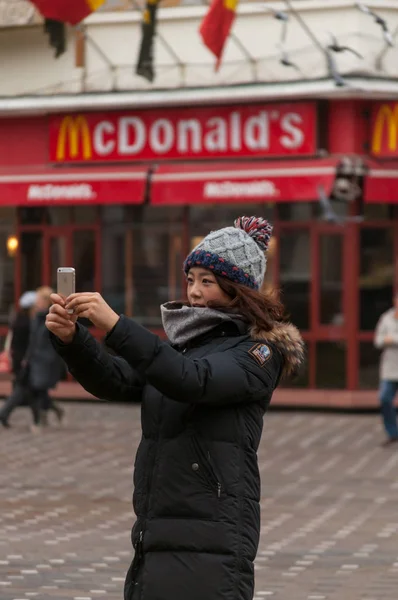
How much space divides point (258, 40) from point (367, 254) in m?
3.42

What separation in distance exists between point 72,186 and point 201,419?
62.0 feet

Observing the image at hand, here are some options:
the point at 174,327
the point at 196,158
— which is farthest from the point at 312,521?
the point at 196,158

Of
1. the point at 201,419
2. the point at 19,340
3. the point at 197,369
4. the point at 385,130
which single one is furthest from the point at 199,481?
the point at 385,130

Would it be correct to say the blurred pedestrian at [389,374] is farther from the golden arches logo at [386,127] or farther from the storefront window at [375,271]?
the golden arches logo at [386,127]

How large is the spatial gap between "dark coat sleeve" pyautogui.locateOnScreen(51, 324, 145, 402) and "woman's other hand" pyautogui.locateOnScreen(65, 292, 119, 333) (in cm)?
25

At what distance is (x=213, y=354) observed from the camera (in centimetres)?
456

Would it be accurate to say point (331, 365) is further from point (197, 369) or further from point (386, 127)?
point (197, 369)

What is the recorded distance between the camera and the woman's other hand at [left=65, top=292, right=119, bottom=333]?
164 inches

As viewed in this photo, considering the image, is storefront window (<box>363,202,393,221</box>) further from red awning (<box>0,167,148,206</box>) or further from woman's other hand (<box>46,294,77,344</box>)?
woman's other hand (<box>46,294,77,344</box>)

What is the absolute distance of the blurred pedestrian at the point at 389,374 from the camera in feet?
56.3

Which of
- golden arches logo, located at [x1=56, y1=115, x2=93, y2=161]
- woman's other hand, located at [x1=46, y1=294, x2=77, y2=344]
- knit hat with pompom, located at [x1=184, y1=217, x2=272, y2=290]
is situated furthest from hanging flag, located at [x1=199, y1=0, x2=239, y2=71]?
woman's other hand, located at [x1=46, y1=294, x2=77, y2=344]

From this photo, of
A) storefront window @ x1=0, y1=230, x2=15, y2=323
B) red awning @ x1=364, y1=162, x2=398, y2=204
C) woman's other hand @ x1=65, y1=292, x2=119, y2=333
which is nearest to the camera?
woman's other hand @ x1=65, y1=292, x2=119, y2=333

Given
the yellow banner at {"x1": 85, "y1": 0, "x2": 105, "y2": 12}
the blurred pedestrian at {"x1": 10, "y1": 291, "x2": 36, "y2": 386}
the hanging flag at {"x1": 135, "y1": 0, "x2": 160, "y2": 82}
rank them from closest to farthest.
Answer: the blurred pedestrian at {"x1": 10, "y1": 291, "x2": 36, "y2": 386} < the yellow banner at {"x1": 85, "y1": 0, "x2": 105, "y2": 12} < the hanging flag at {"x1": 135, "y1": 0, "x2": 160, "y2": 82}

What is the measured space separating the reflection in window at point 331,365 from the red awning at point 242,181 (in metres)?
A: 2.08
